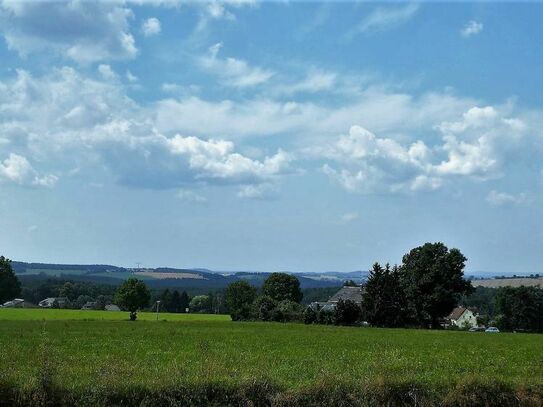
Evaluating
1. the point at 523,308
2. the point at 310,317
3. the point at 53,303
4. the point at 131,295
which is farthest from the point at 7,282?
the point at 523,308

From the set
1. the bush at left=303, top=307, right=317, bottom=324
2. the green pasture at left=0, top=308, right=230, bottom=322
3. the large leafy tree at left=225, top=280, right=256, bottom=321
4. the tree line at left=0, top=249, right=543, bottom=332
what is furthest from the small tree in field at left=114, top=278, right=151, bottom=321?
the bush at left=303, top=307, right=317, bottom=324

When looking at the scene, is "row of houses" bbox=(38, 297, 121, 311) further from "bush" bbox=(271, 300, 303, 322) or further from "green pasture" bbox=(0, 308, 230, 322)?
"bush" bbox=(271, 300, 303, 322)

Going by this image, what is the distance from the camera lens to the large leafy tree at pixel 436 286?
7144 cm

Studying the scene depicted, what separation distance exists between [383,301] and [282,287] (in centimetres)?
3457

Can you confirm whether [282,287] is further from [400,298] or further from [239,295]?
[400,298]

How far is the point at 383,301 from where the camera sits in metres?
68.9

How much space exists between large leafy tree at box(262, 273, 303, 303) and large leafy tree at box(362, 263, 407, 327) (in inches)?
1254

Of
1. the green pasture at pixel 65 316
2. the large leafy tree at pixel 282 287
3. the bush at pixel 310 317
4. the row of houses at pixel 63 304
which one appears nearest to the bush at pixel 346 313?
the bush at pixel 310 317

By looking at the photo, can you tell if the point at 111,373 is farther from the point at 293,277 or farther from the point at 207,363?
the point at 293,277

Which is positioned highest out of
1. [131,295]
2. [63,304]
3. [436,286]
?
[436,286]

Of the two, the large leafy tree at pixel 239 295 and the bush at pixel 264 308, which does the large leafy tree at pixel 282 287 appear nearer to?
the large leafy tree at pixel 239 295

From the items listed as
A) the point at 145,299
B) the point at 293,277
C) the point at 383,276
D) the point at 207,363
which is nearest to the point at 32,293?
the point at 145,299

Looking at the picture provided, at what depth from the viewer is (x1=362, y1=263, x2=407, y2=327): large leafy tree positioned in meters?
69.2

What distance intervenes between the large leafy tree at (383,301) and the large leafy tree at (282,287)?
1254 inches
